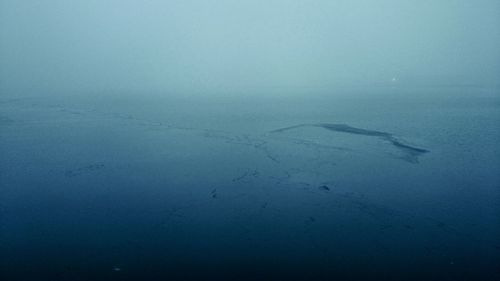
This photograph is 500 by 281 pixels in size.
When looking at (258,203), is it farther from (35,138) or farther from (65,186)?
(35,138)

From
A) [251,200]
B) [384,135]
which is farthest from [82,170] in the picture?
[384,135]

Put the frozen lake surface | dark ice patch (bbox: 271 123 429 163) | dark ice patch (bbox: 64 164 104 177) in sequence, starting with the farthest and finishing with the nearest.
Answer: dark ice patch (bbox: 271 123 429 163) → dark ice patch (bbox: 64 164 104 177) → the frozen lake surface

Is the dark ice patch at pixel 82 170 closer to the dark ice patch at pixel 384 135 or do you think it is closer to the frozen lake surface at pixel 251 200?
the frozen lake surface at pixel 251 200

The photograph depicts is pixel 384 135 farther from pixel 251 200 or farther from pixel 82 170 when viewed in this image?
pixel 82 170

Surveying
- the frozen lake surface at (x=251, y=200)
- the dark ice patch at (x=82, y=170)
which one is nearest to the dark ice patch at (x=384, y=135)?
the frozen lake surface at (x=251, y=200)

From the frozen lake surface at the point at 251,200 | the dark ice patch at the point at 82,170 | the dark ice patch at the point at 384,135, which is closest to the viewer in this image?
the frozen lake surface at the point at 251,200

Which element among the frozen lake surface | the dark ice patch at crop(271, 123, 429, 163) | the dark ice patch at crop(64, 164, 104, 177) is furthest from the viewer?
the dark ice patch at crop(271, 123, 429, 163)

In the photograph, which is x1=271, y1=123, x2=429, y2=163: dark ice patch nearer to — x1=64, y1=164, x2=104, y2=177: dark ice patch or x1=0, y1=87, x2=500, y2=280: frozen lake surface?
x1=0, y1=87, x2=500, y2=280: frozen lake surface

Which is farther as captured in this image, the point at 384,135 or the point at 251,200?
the point at 384,135

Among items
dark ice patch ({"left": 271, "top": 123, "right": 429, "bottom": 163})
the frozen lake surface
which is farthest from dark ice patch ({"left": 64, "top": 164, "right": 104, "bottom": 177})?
dark ice patch ({"left": 271, "top": 123, "right": 429, "bottom": 163})
